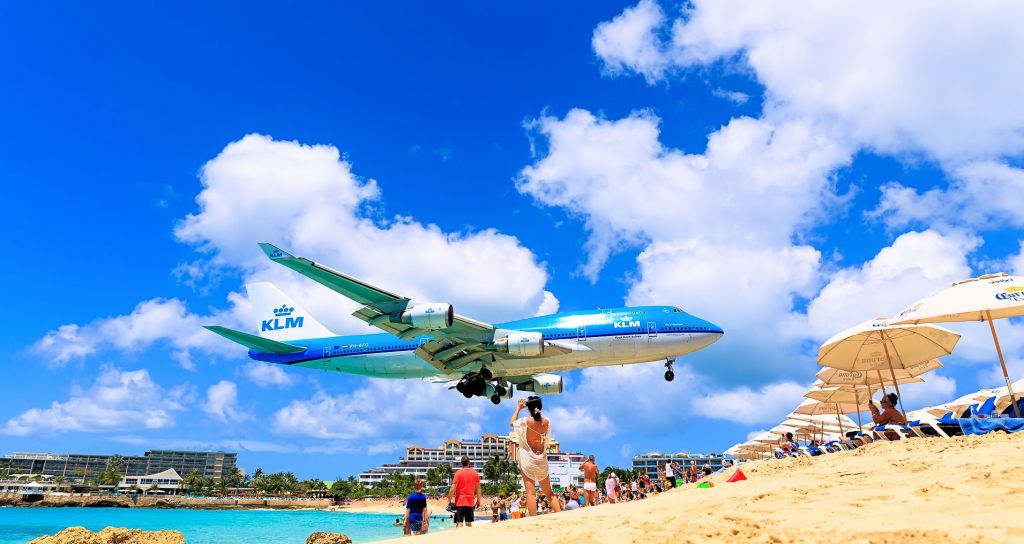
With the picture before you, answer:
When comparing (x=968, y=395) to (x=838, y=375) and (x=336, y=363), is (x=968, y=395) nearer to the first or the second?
(x=838, y=375)

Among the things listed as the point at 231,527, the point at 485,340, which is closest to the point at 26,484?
the point at 231,527

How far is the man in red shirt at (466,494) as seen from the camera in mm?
10801

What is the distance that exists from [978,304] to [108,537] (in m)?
16.7

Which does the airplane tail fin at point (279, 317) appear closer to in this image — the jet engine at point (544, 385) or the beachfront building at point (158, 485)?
the jet engine at point (544, 385)

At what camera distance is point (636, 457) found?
640ft

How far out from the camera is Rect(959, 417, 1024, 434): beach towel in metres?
10.9

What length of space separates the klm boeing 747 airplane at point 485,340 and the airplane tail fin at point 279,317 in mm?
6246

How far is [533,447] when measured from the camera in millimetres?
9852

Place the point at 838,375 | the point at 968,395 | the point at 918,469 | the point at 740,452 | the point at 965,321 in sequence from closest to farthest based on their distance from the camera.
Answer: the point at 918,469
the point at 965,321
the point at 838,375
the point at 968,395
the point at 740,452

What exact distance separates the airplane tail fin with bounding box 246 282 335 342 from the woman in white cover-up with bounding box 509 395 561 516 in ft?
96.8

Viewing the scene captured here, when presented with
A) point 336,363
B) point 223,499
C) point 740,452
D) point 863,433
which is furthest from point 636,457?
point 863,433

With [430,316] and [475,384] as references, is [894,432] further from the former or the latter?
[475,384]

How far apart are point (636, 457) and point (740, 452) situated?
542 ft

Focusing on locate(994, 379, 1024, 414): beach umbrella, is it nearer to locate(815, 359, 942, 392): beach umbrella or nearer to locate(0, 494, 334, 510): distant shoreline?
locate(815, 359, 942, 392): beach umbrella
